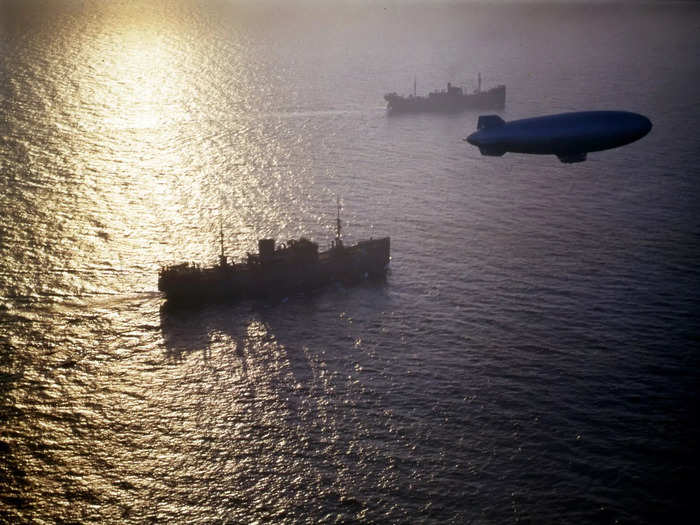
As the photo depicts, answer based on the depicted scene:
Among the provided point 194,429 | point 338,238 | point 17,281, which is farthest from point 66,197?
point 194,429

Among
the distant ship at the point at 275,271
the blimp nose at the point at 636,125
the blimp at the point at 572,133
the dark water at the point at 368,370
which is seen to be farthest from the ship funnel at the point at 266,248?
the blimp nose at the point at 636,125

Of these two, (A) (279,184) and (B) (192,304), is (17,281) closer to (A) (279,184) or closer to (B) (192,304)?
(B) (192,304)

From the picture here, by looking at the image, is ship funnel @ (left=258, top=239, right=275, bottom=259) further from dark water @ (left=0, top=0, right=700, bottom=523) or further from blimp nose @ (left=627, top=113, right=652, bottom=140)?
blimp nose @ (left=627, top=113, right=652, bottom=140)

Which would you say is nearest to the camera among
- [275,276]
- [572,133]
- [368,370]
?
[572,133]

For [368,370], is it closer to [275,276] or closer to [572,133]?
[275,276]

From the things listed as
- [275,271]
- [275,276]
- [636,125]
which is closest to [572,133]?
[636,125]
